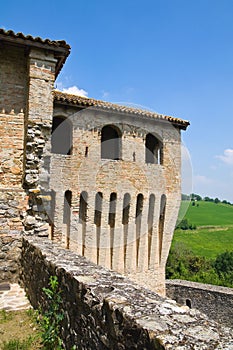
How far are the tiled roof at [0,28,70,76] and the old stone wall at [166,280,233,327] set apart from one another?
2183 cm

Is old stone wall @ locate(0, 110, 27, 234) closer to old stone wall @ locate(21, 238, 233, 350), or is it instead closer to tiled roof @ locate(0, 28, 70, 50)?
tiled roof @ locate(0, 28, 70, 50)

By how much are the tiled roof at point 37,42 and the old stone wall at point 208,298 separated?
2183cm

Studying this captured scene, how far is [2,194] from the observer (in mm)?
6477

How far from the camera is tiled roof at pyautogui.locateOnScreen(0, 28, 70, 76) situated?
7.03 metres

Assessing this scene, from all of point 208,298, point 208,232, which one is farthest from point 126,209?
point 208,232

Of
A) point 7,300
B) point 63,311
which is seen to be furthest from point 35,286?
point 63,311

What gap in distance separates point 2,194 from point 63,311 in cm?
387

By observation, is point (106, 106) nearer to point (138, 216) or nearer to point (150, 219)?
point (138, 216)

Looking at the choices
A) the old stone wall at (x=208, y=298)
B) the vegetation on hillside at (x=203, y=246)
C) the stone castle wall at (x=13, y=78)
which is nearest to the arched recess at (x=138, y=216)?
the vegetation on hillside at (x=203, y=246)

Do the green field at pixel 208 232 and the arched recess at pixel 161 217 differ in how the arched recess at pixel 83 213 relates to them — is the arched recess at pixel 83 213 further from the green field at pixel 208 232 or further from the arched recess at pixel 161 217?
the green field at pixel 208 232

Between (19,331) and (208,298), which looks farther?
(208,298)

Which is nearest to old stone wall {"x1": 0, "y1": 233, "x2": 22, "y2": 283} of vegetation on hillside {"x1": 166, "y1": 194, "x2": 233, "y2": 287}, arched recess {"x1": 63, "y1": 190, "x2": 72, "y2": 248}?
arched recess {"x1": 63, "y1": 190, "x2": 72, "y2": 248}

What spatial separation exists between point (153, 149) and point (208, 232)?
48.2 meters

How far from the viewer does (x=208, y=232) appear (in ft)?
200
